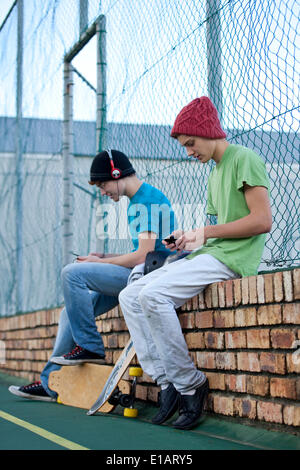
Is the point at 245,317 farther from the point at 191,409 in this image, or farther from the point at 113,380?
the point at 113,380

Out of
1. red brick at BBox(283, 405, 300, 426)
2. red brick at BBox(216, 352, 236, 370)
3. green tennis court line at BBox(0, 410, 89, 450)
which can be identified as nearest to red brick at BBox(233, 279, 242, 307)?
red brick at BBox(216, 352, 236, 370)

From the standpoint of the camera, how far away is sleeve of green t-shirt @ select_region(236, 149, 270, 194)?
10.5 ft

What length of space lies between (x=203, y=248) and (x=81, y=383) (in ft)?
4.58

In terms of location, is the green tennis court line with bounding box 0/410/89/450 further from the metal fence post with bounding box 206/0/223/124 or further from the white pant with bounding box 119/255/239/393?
the metal fence post with bounding box 206/0/223/124

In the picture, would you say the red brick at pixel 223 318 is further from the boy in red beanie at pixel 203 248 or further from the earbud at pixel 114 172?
the earbud at pixel 114 172

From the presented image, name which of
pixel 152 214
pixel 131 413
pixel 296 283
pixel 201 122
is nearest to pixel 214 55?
pixel 201 122

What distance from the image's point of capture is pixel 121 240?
4.78 m

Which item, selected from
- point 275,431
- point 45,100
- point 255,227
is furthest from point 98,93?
point 275,431

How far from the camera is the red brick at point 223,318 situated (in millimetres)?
3238

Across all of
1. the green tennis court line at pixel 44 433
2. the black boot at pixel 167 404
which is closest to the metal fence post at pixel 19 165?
the green tennis court line at pixel 44 433

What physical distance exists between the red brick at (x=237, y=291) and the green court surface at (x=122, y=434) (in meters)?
0.52

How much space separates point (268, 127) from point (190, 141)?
1.49ft

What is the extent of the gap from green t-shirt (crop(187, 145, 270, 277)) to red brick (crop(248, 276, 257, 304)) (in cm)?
17
